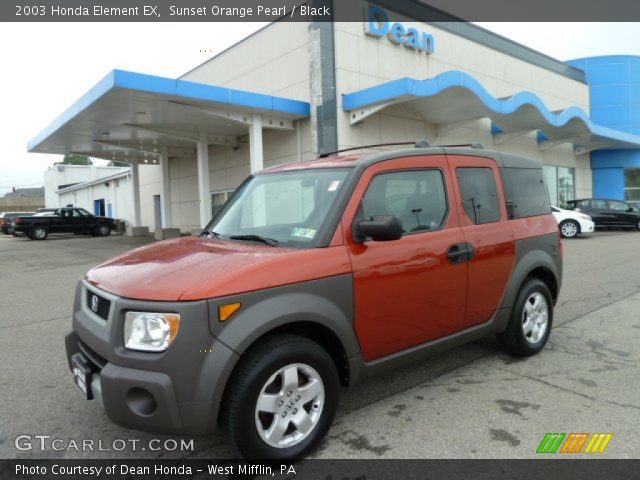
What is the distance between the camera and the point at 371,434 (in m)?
3.20

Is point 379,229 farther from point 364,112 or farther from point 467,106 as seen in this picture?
point 467,106

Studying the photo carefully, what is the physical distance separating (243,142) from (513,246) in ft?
55.7

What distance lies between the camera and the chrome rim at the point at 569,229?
1844cm

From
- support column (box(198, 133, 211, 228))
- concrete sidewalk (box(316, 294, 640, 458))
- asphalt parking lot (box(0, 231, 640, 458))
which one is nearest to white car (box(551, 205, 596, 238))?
support column (box(198, 133, 211, 228))

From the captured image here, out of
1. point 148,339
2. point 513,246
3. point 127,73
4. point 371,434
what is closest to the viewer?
point 148,339

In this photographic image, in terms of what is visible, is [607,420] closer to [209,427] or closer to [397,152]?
[397,152]

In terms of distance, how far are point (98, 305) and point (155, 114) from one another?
1410cm

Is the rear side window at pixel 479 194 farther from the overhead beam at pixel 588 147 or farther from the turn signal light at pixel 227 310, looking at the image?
the overhead beam at pixel 588 147

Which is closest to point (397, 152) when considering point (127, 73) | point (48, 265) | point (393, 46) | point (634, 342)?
point (634, 342)

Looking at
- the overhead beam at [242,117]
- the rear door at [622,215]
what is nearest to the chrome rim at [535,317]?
the overhead beam at [242,117]

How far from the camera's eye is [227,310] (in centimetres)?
262

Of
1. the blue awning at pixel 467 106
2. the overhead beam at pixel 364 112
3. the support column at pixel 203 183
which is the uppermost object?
the blue awning at pixel 467 106

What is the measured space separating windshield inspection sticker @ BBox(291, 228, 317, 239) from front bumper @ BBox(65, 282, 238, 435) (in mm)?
900

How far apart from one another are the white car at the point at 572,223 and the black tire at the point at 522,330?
15.2 meters
